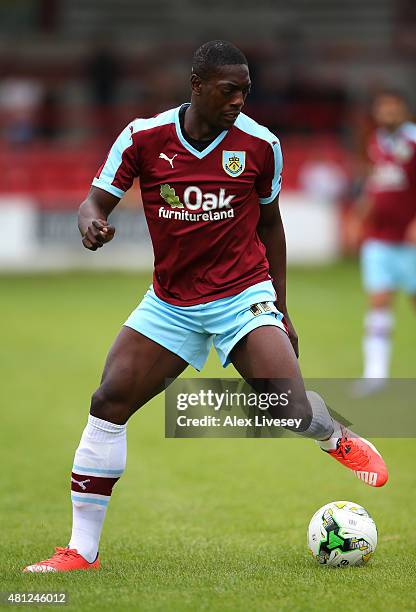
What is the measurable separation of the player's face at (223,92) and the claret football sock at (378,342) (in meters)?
5.76

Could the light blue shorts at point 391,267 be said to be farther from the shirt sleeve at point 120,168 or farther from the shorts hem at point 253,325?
the shirt sleeve at point 120,168

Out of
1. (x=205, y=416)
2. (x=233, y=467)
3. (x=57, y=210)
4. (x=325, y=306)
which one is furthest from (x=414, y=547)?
(x=57, y=210)

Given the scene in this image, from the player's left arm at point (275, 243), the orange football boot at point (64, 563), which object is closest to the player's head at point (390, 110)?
the player's left arm at point (275, 243)

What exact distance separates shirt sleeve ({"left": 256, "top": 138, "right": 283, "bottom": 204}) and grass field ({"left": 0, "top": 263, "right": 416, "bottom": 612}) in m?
1.78

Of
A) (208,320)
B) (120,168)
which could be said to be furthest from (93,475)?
(120,168)

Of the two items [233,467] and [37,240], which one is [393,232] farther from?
[37,240]

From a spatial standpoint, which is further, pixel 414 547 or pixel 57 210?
pixel 57 210

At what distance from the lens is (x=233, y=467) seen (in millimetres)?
8578

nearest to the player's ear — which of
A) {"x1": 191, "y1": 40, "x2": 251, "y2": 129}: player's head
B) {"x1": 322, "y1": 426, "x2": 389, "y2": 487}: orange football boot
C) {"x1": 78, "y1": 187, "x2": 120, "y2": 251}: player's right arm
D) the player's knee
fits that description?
{"x1": 191, "y1": 40, "x2": 251, "y2": 129}: player's head

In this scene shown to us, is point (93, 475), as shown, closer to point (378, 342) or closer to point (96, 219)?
point (96, 219)

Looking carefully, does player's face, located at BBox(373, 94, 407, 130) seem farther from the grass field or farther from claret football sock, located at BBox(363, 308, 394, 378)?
the grass field

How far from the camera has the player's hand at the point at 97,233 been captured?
520 cm

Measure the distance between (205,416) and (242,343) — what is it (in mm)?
484

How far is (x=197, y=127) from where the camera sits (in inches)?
220
